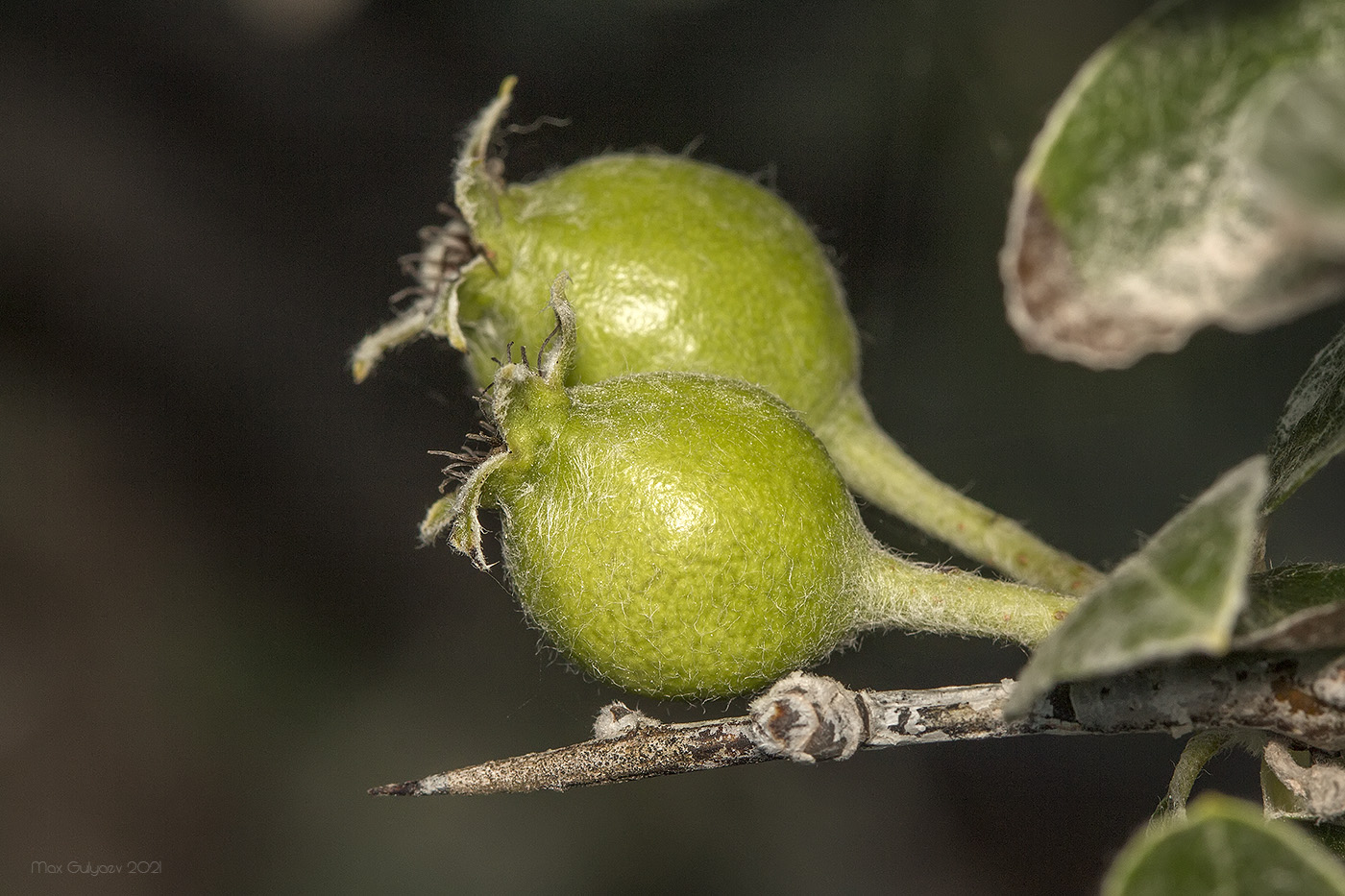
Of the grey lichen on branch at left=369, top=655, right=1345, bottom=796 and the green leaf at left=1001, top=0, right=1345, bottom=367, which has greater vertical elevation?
the green leaf at left=1001, top=0, right=1345, bottom=367

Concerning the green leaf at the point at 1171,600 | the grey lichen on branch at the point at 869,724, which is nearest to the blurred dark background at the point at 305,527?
the grey lichen on branch at the point at 869,724

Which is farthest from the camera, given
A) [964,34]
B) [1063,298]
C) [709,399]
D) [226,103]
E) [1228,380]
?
[226,103]

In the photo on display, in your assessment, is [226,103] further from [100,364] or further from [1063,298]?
[1063,298]

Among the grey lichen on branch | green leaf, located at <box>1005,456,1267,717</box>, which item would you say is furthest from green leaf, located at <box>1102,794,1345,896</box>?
the grey lichen on branch

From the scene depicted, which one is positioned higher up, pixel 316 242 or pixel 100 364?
pixel 316 242

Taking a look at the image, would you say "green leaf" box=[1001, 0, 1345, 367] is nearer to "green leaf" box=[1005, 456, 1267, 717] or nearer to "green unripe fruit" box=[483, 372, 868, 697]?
"green leaf" box=[1005, 456, 1267, 717]

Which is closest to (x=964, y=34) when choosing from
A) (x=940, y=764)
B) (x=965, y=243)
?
(x=965, y=243)

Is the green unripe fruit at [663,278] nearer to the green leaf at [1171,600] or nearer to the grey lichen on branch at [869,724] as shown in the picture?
the grey lichen on branch at [869,724]
